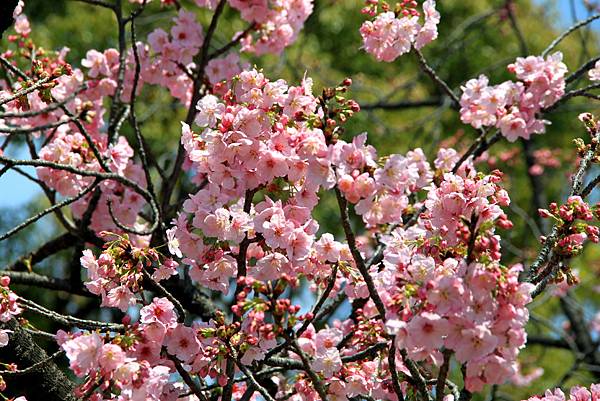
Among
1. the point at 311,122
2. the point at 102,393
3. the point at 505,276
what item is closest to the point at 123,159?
the point at 102,393

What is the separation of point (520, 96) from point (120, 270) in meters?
1.82

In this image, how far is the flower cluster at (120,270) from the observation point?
207 centimetres

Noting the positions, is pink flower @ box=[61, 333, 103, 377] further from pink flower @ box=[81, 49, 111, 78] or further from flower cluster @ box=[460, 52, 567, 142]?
pink flower @ box=[81, 49, 111, 78]

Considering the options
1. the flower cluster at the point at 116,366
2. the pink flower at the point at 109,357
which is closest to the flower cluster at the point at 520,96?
the flower cluster at the point at 116,366

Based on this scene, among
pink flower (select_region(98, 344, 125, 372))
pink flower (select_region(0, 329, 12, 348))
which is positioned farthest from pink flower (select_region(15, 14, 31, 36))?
pink flower (select_region(98, 344, 125, 372))

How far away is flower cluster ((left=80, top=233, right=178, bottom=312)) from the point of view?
2.07 m

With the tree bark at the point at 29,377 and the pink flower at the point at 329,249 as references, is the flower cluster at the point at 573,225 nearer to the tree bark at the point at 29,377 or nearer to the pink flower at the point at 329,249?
the pink flower at the point at 329,249

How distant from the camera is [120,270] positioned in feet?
6.80

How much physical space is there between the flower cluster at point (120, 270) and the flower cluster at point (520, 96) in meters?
1.48

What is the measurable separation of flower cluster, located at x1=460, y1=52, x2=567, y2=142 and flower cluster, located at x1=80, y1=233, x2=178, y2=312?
4.86ft

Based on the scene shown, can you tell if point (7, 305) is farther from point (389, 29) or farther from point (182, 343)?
point (389, 29)

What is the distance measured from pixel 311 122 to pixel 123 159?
57.7 inches

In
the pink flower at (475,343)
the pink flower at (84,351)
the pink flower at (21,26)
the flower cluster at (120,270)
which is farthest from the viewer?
the pink flower at (21,26)

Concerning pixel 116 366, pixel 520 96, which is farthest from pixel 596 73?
pixel 116 366
